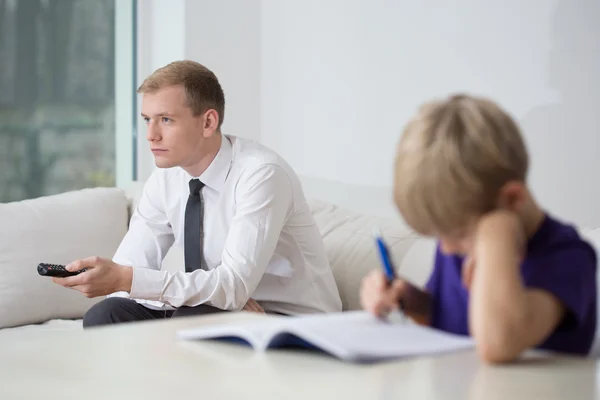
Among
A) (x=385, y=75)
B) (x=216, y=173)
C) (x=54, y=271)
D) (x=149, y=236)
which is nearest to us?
(x=54, y=271)

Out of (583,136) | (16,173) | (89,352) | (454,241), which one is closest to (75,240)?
(16,173)

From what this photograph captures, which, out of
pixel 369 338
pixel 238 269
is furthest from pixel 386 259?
pixel 238 269

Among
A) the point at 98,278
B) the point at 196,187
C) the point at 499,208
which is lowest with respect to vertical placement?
the point at 98,278

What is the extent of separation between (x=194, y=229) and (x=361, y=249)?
1.70 feet

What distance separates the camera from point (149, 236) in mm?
2500

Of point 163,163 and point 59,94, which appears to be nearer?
point 163,163

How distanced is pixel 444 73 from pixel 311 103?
69 cm

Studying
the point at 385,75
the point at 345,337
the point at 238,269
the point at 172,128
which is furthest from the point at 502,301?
the point at 385,75

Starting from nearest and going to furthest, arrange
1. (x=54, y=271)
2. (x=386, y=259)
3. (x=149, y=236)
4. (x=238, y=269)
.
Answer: (x=386, y=259) → (x=54, y=271) → (x=238, y=269) → (x=149, y=236)

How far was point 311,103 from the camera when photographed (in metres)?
3.26

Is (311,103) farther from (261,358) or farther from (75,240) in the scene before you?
(261,358)

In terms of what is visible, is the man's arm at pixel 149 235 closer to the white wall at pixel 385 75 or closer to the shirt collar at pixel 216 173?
the shirt collar at pixel 216 173

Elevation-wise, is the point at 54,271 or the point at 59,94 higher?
the point at 59,94

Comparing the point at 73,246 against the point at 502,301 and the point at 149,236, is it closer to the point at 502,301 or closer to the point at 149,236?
the point at 149,236
